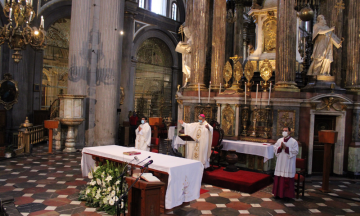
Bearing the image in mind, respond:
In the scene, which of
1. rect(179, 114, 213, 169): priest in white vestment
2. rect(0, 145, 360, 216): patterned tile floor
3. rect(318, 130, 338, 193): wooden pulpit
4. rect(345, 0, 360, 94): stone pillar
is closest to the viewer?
rect(0, 145, 360, 216): patterned tile floor

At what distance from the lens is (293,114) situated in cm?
891

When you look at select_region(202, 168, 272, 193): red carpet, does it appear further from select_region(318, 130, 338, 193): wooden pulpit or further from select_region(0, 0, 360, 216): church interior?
select_region(318, 130, 338, 193): wooden pulpit

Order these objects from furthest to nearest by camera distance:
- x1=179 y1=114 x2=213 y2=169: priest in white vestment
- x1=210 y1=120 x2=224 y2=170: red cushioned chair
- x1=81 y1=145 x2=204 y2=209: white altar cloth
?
x1=210 y1=120 x2=224 y2=170: red cushioned chair
x1=179 y1=114 x2=213 y2=169: priest in white vestment
x1=81 y1=145 x2=204 y2=209: white altar cloth

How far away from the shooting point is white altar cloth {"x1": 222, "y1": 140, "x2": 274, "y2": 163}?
324 inches

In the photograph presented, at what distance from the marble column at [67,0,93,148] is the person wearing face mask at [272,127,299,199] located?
27.5 feet

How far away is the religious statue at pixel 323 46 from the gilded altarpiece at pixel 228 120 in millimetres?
3020

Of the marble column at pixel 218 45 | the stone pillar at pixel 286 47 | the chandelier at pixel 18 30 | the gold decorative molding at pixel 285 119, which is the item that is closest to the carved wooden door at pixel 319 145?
the gold decorative molding at pixel 285 119

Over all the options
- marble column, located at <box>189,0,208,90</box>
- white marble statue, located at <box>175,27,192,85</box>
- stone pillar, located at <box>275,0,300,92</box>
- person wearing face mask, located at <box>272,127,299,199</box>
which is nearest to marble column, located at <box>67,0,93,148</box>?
white marble statue, located at <box>175,27,192,85</box>

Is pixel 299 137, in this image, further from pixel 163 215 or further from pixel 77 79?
pixel 77 79

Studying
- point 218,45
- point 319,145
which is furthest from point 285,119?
point 218,45

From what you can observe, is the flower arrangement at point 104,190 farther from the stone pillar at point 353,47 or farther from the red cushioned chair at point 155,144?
the stone pillar at point 353,47

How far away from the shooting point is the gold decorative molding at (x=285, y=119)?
8.91 metres

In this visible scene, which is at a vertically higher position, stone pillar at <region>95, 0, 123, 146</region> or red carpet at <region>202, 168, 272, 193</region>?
stone pillar at <region>95, 0, 123, 146</region>

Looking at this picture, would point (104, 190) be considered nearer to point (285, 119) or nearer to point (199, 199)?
point (199, 199)
